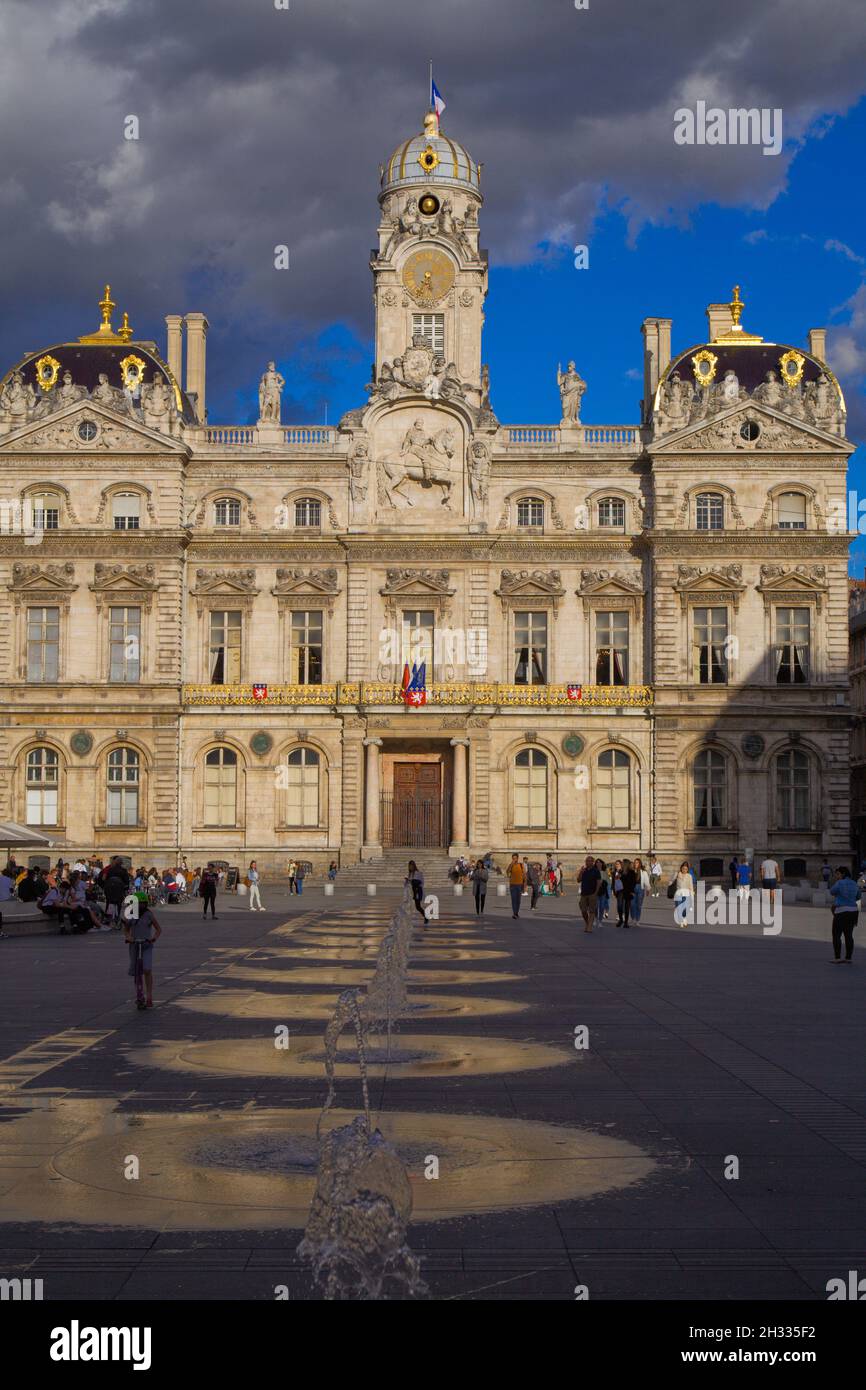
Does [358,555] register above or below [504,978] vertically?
above

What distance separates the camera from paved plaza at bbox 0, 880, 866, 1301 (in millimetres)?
10055

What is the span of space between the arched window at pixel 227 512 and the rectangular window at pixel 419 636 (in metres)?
8.32

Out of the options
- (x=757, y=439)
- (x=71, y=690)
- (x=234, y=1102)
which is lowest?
(x=234, y=1102)

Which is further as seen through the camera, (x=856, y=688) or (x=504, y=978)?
(x=856, y=688)

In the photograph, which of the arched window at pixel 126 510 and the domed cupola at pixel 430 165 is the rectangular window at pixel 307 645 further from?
the domed cupola at pixel 430 165

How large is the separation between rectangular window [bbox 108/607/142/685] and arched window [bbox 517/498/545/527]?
16460mm

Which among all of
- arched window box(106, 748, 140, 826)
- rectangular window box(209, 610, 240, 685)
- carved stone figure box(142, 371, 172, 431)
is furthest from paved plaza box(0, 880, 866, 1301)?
carved stone figure box(142, 371, 172, 431)

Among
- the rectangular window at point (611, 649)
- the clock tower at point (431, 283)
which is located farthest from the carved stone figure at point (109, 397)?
the rectangular window at point (611, 649)

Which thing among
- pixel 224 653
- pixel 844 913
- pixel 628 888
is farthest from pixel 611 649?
pixel 844 913

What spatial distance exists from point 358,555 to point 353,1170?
61.9 m

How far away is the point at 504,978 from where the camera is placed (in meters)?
28.2

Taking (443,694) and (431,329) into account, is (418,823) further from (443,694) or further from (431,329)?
(431,329)
